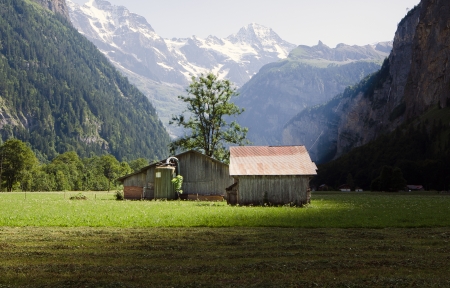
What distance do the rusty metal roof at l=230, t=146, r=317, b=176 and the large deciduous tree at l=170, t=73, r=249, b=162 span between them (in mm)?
21889

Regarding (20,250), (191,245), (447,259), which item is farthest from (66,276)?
(447,259)

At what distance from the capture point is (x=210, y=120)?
82.6 meters

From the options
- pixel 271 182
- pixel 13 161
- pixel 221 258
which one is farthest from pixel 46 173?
pixel 221 258

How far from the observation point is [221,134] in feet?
274

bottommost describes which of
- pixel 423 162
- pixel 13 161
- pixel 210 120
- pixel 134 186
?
pixel 134 186

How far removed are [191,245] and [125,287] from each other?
7.23 m

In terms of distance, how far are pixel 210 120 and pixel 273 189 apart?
29.9 metres

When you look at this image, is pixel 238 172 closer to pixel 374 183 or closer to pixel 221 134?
pixel 221 134

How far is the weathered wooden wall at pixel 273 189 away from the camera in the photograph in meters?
54.9

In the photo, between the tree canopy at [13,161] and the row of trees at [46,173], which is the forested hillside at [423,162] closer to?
the row of trees at [46,173]

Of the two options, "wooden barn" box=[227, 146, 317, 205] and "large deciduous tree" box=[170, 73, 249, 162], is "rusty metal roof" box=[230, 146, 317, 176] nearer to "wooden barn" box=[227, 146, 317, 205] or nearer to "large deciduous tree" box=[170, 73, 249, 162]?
"wooden barn" box=[227, 146, 317, 205]

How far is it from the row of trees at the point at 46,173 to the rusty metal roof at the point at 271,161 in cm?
9014

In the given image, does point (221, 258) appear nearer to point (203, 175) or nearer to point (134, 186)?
point (203, 175)

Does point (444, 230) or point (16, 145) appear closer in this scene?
point (444, 230)
